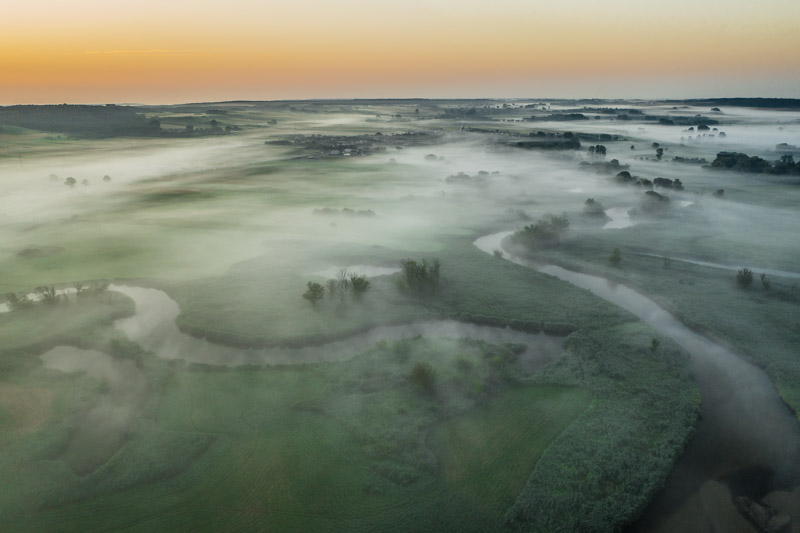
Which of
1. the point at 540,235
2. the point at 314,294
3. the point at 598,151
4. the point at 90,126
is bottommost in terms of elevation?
the point at 314,294

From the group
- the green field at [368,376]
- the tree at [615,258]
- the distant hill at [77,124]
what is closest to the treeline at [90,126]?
the distant hill at [77,124]

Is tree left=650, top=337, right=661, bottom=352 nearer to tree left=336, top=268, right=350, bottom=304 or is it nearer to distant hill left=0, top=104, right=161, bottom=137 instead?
tree left=336, top=268, right=350, bottom=304

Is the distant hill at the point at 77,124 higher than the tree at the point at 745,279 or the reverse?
higher

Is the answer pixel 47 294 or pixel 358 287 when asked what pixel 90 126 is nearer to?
pixel 47 294

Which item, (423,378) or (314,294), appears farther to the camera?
(314,294)

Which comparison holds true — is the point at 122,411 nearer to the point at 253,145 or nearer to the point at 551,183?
the point at 551,183

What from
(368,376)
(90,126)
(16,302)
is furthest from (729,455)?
(90,126)

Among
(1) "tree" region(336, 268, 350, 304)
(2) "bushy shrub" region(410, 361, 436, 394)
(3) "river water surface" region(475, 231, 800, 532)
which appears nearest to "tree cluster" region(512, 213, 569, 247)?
(1) "tree" region(336, 268, 350, 304)

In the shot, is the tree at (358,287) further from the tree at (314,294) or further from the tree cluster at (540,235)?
the tree cluster at (540,235)

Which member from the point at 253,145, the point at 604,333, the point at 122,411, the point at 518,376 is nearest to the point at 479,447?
the point at 518,376
